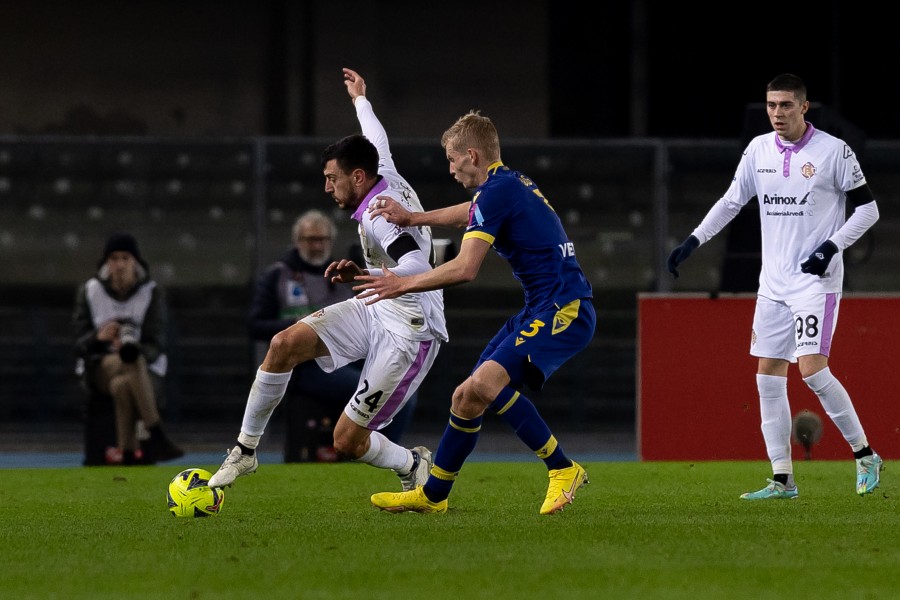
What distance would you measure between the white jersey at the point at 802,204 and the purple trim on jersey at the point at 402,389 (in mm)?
1714

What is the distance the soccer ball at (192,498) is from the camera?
6723mm

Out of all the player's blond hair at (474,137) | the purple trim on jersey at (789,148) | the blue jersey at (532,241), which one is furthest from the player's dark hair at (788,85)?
the player's blond hair at (474,137)

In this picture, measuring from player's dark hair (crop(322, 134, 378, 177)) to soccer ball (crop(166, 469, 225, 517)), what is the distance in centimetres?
152

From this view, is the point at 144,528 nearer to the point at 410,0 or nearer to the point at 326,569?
the point at 326,569

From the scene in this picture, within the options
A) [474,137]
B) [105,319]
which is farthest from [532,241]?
[105,319]

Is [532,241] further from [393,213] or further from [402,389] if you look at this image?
[402,389]

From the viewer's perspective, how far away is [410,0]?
55.6ft

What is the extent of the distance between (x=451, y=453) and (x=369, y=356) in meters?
0.79

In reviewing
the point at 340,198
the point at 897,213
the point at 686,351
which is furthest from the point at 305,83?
the point at 340,198

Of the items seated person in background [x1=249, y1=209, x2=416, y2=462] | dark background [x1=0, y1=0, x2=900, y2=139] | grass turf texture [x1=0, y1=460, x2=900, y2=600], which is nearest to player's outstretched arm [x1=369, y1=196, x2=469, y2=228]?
grass turf texture [x1=0, y1=460, x2=900, y2=600]

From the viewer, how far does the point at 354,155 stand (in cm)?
707

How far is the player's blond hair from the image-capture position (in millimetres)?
6555

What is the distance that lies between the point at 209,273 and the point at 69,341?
1877 mm

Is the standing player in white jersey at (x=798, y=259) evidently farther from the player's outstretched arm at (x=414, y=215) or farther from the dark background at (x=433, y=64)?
the dark background at (x=433, y=64)
